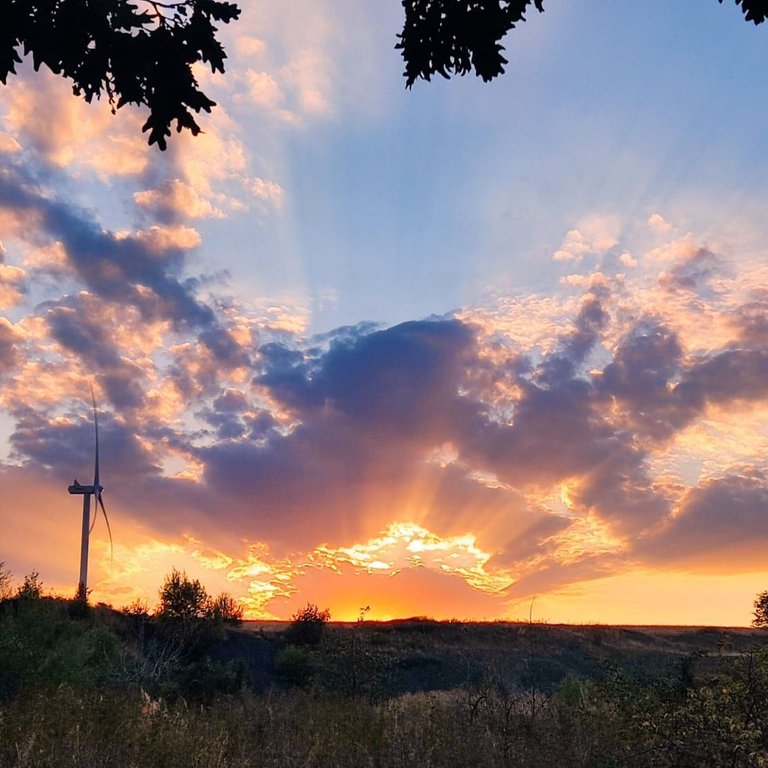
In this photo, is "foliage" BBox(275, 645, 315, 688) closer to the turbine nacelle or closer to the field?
the field

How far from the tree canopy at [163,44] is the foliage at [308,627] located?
33975 mm

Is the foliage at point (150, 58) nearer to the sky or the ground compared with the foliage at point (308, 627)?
nearer to the sky

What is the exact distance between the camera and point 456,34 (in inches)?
247

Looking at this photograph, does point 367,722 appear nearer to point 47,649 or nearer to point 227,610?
point 47,649

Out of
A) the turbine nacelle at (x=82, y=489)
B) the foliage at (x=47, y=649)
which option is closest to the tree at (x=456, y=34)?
the foliage at (x=47, y=649)

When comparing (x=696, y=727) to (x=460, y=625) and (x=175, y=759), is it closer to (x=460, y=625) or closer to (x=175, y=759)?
(x=175, y=759)

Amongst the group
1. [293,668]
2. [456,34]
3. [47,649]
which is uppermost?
[456,34]

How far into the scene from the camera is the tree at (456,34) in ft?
20.2

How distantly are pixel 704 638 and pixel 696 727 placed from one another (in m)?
52.0

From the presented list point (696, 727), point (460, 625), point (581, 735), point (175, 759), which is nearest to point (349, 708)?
point (581, 735)

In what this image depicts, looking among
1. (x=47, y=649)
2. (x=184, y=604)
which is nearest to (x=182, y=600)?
(x=184, y=604)

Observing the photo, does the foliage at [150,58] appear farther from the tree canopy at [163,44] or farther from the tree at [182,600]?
the tree at [182,600]

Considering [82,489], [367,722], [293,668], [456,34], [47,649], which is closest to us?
[456,34]

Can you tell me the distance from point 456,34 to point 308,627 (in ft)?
117
